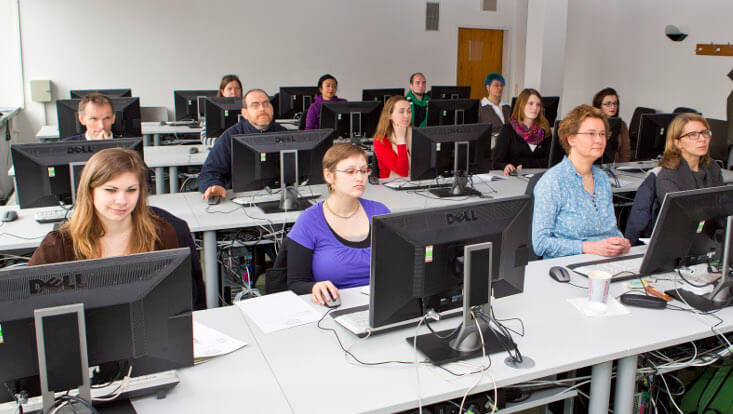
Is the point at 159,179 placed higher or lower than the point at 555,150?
lower

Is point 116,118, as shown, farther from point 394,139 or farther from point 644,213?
point 644,213

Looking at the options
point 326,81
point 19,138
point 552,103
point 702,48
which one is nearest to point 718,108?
point 702,48

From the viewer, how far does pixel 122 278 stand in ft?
4.90

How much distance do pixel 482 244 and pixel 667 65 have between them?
691cm

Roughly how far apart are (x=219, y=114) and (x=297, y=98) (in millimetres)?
2125

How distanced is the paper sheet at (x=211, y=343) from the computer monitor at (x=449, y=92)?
20.9 ft

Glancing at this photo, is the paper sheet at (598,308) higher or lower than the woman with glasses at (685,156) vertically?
lower

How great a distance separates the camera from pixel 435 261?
6.02 feet

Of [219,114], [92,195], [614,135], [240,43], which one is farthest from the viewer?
[240,43]

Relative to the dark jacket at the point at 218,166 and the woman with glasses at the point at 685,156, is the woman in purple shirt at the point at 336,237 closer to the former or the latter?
the dark jacket at the point at 218,166

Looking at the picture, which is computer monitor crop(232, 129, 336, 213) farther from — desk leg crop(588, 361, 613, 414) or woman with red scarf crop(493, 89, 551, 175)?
desk leg crop(588, 361, 613, 414)

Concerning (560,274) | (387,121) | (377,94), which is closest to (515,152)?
(387,121)

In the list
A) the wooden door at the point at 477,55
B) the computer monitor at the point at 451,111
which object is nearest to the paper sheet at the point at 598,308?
the computer monitor at the point at 451,111

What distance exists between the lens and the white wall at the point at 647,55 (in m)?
6.99
